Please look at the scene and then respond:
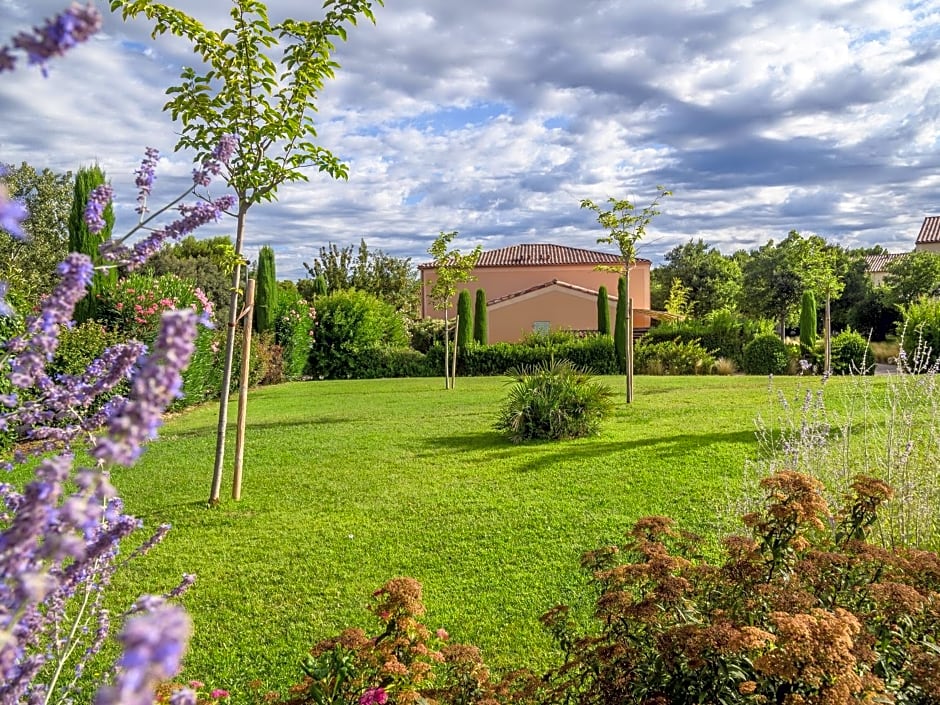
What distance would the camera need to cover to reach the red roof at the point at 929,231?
4331 cm

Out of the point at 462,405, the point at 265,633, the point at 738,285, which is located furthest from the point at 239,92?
the point at 738,285

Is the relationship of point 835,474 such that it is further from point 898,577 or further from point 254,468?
point 254,468

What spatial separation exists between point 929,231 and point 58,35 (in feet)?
174

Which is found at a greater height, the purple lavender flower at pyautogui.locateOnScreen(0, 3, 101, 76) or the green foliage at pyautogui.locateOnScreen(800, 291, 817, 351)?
the green foliage at pyautogui.locateOnScreen(800, 291, 817, 351)

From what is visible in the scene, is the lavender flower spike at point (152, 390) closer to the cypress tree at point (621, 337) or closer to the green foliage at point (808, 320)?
the cypress tree at point (621, 337)

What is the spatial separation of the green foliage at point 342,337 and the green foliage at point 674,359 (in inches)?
342

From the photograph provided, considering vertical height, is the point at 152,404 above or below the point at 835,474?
above

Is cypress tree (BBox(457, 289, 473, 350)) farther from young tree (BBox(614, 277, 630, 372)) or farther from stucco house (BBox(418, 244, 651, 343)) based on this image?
stucco house (BBox(418, 244, 651, 343))

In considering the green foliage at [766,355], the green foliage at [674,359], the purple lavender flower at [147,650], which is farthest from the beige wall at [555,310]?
the purple lavender flower at [147,650]

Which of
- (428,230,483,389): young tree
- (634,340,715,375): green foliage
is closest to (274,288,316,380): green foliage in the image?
(428,230,483,389): young tree

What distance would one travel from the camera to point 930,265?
30.9 m

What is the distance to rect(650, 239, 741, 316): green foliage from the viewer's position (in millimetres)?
39344

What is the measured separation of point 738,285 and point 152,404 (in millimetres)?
41839

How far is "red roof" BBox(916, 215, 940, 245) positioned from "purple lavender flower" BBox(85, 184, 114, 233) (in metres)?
51.2
